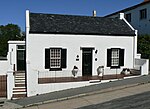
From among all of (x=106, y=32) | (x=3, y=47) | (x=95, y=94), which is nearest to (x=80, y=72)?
(x=106, y=32)

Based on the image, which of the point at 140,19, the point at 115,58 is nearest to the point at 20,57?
the point at 115,58

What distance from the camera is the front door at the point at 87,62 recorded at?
20172 millimetres

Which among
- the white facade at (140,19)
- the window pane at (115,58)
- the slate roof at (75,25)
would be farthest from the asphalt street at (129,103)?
the white facade at (140,19)

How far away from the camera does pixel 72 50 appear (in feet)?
64.8

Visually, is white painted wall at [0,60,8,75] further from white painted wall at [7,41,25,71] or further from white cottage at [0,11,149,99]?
white painted wall at [7,41,25,71]

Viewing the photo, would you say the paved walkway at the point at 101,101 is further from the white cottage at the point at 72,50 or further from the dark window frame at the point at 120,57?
the dark window frame at the point at 120,57

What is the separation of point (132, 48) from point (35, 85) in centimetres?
937

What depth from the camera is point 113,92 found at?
13.8 m

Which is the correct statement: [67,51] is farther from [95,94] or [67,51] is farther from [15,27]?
[15,27]

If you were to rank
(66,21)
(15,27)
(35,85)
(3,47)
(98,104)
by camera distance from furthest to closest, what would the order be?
1. (15,27)
2. (3,47)
3. (66,21)
4. (35,85)
5. (98,104)

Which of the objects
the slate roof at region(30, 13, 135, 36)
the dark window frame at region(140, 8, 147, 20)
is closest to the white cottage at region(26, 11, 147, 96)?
the slate roof at region(30, 13, 135, 36)

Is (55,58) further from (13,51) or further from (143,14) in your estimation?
(143,14)

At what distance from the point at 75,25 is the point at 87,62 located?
330cm

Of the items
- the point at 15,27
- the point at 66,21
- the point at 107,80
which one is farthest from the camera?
the point at 15,27
